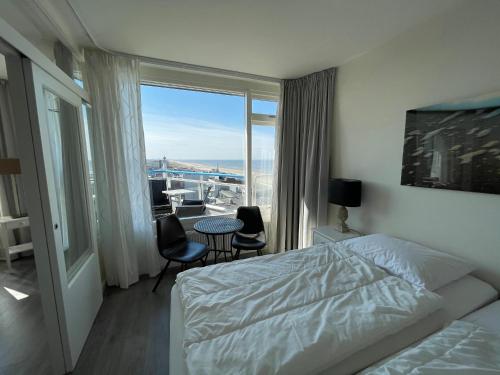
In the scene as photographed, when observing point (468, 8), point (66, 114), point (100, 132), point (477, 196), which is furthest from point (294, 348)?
point (100, 132)

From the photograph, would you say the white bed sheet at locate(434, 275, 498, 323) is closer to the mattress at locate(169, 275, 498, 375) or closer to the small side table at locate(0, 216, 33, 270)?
the mattress at locate(169, 275, 498, 375)

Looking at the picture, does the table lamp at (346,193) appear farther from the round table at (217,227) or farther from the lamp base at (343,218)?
the round table at (217,227)

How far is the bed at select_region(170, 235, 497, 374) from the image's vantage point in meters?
0.92

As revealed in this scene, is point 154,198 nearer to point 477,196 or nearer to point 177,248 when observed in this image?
point 177,248

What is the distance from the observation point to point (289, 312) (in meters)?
1.20

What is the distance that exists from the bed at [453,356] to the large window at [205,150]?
8.62 feet

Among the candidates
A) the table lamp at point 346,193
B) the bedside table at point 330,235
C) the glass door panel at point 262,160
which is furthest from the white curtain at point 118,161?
the table lamp at point 346,193

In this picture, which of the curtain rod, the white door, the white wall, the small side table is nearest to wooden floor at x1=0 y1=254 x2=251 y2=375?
the white door

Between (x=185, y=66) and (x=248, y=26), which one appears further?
(x=185, y=66)

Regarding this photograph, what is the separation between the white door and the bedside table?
2.33 meters

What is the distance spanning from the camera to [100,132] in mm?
2348

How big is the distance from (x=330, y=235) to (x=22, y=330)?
305cm

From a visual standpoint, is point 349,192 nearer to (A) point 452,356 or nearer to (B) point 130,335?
(A) point 452,356

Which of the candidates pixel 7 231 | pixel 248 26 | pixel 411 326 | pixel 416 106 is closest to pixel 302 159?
pixel 416 106
